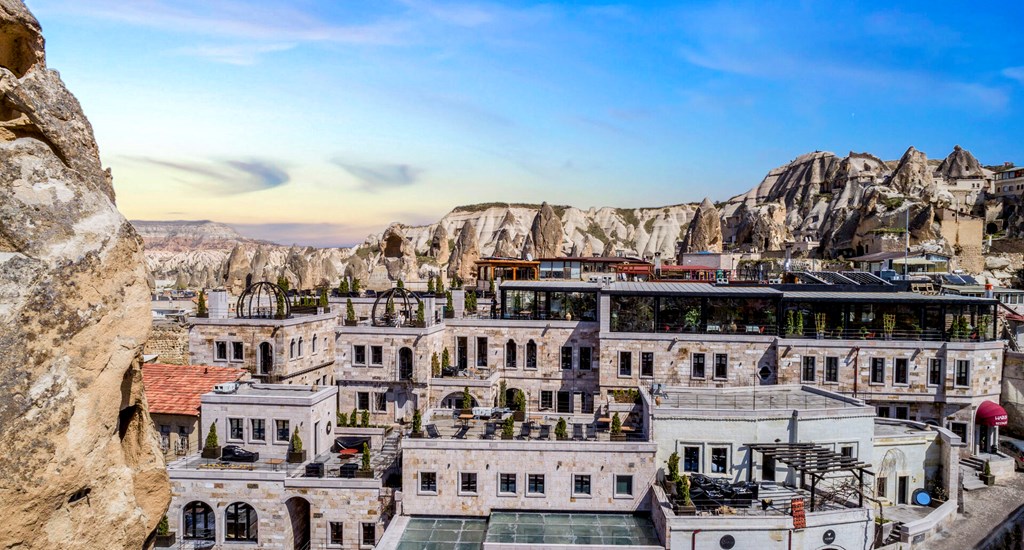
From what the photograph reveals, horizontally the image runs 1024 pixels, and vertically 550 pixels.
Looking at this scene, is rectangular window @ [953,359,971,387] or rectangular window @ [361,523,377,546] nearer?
rectangular window @ [361,523,377,546]

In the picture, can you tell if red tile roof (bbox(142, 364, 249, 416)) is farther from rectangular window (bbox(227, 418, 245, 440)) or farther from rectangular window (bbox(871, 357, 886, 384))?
rectangular window (bbox(871, 357, 886, 384))

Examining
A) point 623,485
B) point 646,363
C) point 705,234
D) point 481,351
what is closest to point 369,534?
point 623,485

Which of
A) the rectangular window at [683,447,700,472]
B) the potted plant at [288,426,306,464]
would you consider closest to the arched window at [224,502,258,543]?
the potted plant at [288,426,306,464]

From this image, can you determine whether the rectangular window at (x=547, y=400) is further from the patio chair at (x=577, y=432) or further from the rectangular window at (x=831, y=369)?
the rectangular window at (x=831, y=369)

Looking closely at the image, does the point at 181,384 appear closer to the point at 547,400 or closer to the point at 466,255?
the point at 547,400

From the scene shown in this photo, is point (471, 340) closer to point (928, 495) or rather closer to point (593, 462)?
point (593, 462)
